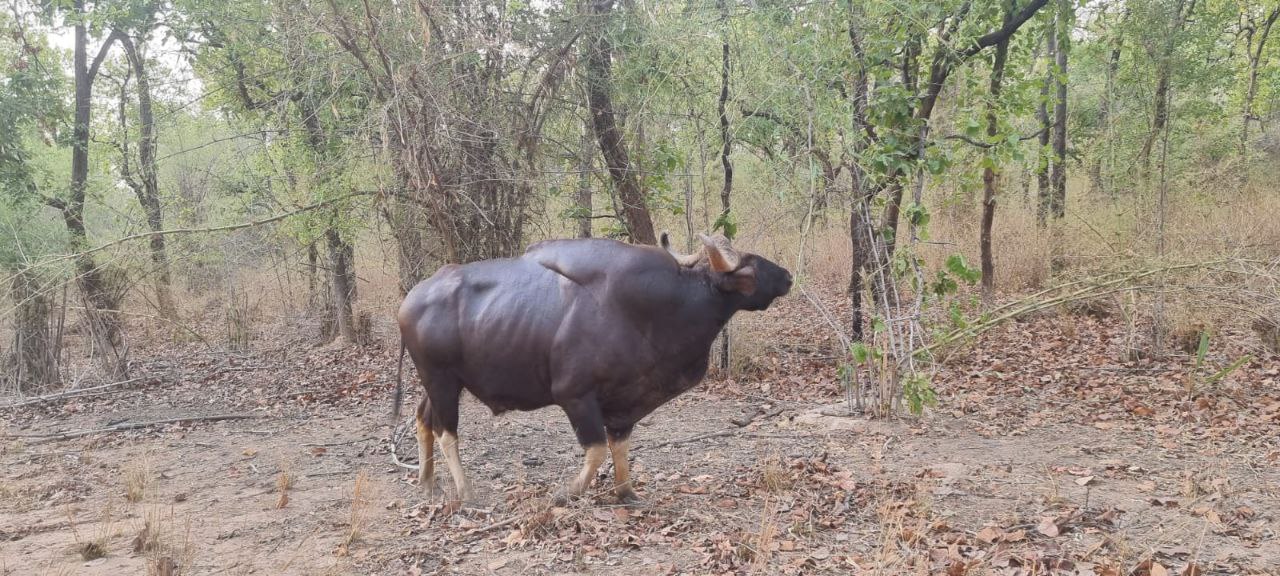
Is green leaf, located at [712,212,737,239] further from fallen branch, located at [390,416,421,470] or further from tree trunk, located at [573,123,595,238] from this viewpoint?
fallen branch, located at [390,416,421,470]

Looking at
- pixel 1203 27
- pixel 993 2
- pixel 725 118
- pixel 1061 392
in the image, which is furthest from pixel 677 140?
pixel 1203 27

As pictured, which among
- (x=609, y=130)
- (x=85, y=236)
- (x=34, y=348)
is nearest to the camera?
(x=609, y=130)

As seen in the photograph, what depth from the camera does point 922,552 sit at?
398 centimetres

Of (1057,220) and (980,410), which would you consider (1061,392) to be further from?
(1057,220)

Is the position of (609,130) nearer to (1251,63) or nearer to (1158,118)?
(1158,118)

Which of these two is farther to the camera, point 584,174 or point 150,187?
point 150,187

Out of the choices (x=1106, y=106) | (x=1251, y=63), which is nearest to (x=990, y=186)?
(x=1106, y=106)

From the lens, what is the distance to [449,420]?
17.0ft

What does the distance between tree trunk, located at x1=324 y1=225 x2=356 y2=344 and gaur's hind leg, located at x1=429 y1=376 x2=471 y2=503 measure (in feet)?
19.9

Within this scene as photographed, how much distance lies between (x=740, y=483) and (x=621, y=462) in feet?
3.02

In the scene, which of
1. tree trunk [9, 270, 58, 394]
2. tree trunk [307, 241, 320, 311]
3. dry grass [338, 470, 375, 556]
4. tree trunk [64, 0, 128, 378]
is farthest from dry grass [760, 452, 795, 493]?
tree trunk [9, 270, 58, 394]

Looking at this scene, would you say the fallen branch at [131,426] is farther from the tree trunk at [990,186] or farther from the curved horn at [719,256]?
the tree trunk at [990,186]

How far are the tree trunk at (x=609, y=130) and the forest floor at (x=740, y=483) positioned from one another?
6.74 ft

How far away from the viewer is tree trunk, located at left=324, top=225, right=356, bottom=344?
36.2ft
